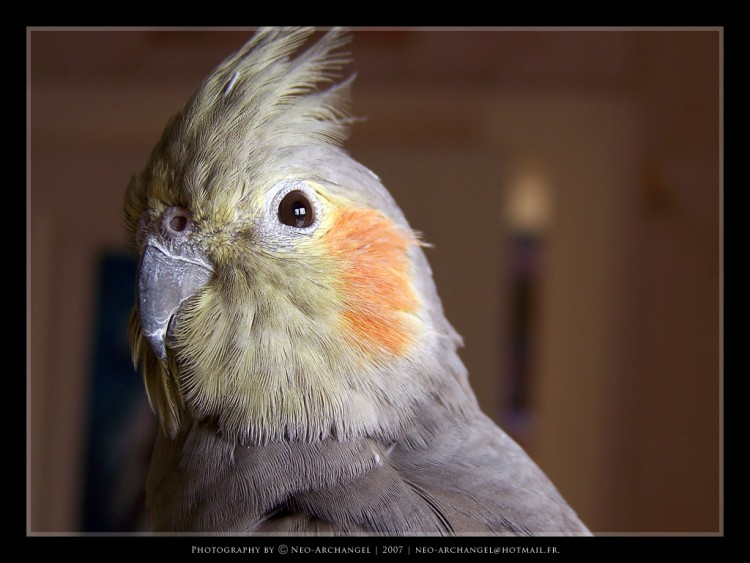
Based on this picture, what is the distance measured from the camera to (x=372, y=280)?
763 mm

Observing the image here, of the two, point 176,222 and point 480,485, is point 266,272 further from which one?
point 480,485

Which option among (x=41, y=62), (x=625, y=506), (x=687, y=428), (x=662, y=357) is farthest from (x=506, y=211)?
(x=41, y=62)

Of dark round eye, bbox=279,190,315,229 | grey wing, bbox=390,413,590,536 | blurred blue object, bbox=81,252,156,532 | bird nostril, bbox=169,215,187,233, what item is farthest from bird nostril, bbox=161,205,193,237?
blurred blue object, bbox=81,252,156,532

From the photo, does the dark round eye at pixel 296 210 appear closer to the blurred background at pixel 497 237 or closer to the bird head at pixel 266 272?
the bird head at pixel 266 272

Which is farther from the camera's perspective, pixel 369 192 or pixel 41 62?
pixel 41 62

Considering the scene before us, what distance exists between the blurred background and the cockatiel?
1.09 m

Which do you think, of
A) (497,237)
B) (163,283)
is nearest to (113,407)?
(497,237)

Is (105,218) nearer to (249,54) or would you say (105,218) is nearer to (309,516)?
(249,54)

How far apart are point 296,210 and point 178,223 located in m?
0.14

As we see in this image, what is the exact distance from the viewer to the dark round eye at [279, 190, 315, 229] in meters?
0.72

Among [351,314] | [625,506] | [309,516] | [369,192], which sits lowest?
[625,506]

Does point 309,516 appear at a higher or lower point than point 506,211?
lower

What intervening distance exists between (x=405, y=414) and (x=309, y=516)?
162mm

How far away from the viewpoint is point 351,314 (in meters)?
0.74
